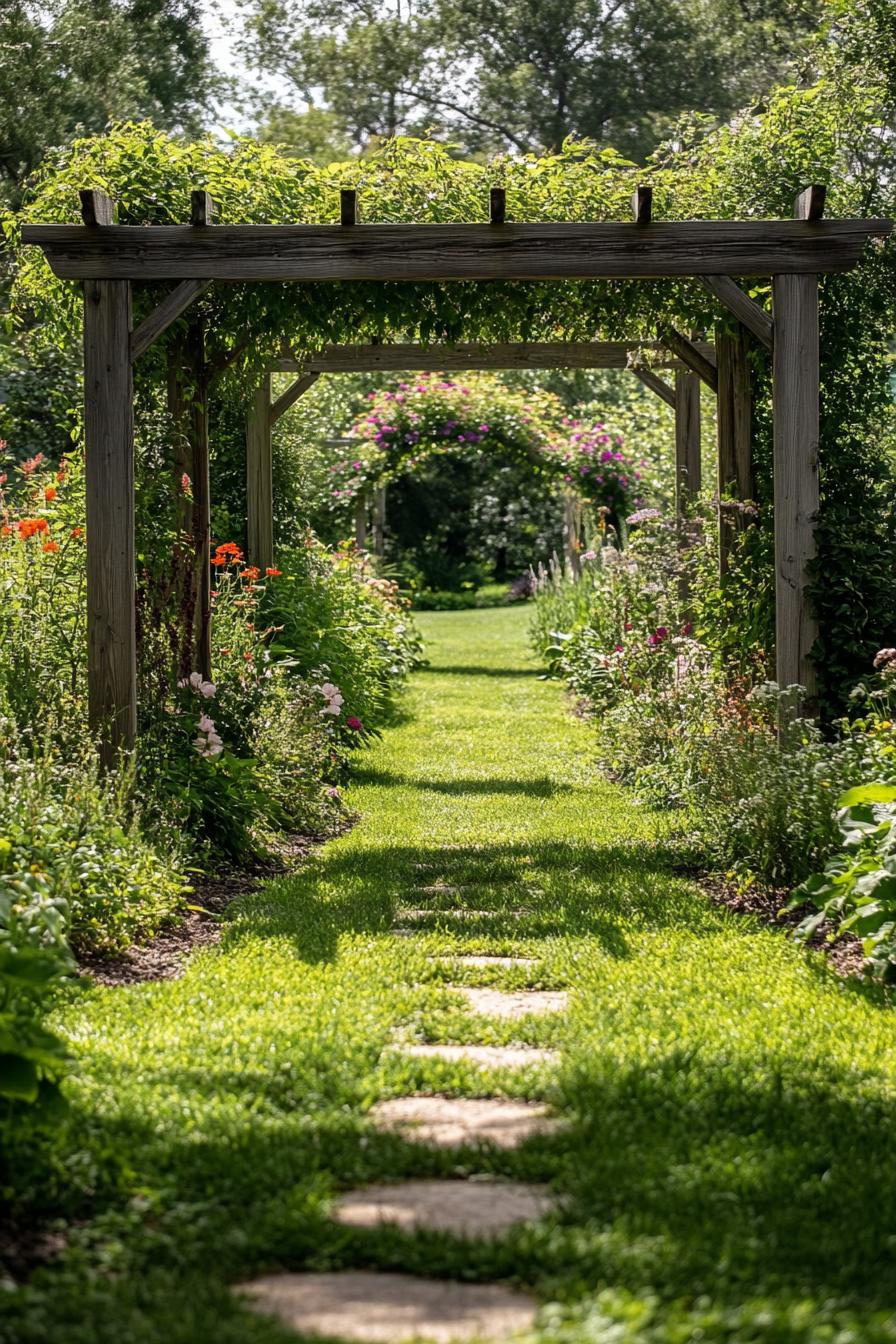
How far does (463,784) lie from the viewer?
854 cm

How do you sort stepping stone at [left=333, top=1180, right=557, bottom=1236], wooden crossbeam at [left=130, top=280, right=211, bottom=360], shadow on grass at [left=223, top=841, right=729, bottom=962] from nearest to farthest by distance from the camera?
1. stepping stone at [left=333, top=1180, right=557, bottom=1236]
2. shadow on grass at [left=223, top=841, right=729, bottom=962]
3. wooden crossbeam at [left=130, top=280, right=211, bottom=360]

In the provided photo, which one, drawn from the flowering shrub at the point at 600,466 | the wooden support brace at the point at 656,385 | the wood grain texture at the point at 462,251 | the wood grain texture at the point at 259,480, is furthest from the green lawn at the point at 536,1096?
the flowering shrub at the point at 600,466

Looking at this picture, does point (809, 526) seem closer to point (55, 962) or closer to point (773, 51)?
point (55, 962)

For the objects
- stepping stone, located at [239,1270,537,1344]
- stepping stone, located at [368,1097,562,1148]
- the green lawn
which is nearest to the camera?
stepping stone, located at [239,1270,537,1344]

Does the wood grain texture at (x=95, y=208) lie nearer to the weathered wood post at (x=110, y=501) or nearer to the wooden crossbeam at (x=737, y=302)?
the weathered wood post at (x=110, y=501)

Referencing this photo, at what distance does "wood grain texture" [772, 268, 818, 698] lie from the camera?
264 inches

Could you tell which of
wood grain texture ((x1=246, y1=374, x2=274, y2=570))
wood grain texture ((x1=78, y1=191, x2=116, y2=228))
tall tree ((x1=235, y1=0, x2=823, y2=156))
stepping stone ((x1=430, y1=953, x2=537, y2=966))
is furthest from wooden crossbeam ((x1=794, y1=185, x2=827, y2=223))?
tall tree ((x1=235, y1=0, x2=823, y2=156))

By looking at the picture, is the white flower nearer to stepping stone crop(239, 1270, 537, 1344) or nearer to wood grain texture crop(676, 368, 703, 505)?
wood grain texture crop(676, 368, 703, 505)

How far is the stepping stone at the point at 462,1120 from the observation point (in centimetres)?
326

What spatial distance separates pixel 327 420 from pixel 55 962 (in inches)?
505

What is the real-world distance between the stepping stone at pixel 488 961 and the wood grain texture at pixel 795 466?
2.44 meters

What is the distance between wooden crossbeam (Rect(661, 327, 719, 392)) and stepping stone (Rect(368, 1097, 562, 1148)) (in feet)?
17.7

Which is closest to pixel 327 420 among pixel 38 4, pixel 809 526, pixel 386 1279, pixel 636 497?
pixel 636 497

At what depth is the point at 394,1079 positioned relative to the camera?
142 inches
